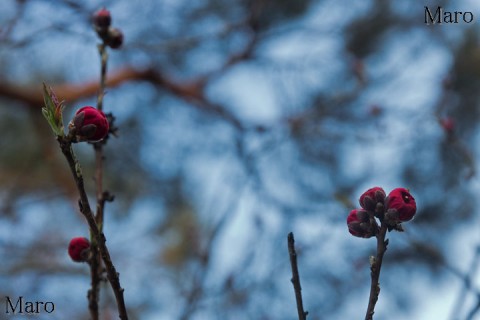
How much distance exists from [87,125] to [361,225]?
33 centimetres

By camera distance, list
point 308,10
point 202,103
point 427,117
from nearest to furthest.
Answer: point 427,117 → point 202,103 → point 308,10

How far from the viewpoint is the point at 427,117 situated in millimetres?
2434

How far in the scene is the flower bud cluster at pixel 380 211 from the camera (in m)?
0.70

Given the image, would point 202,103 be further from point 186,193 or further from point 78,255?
point 78,255

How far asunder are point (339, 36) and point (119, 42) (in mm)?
3774

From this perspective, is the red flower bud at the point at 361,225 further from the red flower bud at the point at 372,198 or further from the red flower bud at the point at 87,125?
the red flower bud at the point at 87,125

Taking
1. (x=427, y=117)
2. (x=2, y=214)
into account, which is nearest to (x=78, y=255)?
(x=427, y=117)

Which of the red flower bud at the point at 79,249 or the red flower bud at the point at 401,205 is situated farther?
the red flower bud at the point at 79,249

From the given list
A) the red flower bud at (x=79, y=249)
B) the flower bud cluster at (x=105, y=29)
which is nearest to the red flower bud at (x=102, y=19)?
the flower bud cluster at (x=105, y=29)

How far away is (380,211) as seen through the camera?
719 mm

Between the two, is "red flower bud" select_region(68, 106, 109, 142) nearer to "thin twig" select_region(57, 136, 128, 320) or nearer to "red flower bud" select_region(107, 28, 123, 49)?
"thin twig" select_region(57, 136, 128, 320)

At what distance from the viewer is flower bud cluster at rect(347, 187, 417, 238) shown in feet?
2.30

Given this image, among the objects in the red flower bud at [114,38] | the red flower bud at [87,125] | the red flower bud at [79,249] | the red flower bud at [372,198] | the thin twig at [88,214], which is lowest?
the thin twig at [88,214]

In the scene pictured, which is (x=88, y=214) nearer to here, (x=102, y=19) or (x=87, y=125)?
(x=87, y=125)
